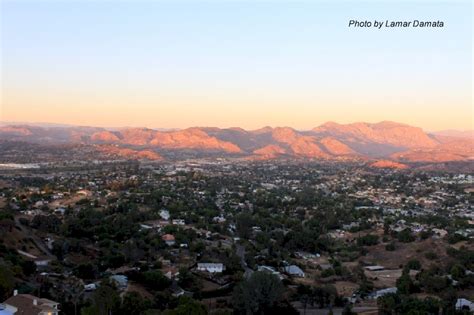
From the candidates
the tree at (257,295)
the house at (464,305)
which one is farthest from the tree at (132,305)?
the house at (464,305)

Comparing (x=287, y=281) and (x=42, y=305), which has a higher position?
(x=42, y=305)

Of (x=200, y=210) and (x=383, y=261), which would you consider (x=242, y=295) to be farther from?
(x=200, y=210)

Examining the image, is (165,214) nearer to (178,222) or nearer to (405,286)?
(178,222)

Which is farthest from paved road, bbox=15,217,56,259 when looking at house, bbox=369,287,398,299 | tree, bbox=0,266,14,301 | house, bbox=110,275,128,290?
house, bbox=369,287,398,299

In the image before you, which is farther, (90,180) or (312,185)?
(312,185)

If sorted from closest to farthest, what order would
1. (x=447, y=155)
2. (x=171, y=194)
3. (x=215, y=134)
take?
1. (x=171, y=194)
2. (x=447, y=155)
3. (x=215, y=134)

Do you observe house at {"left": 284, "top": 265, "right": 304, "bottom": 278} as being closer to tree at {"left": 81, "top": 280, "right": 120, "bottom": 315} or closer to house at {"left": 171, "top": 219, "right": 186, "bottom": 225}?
tree at {"left": 81, "top": 280, "right": 120, "bottom": 315}

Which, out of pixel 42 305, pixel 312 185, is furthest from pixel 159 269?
pixel 312 185
